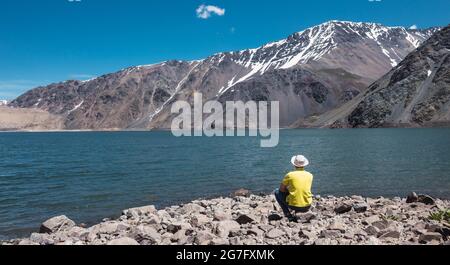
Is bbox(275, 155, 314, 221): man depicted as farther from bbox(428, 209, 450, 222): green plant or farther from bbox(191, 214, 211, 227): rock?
bbox(428, 209, 450, 222): green plant

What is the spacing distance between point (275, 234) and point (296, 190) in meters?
2.04

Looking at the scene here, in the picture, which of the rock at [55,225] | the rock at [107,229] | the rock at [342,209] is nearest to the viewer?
the rock at [107,229]

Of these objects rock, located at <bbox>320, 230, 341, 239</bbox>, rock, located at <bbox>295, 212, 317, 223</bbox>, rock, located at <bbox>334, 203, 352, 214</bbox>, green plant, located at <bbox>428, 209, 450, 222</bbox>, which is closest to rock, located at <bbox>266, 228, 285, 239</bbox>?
rock, located at <bbox>320, 230, 341, 239</bbox>

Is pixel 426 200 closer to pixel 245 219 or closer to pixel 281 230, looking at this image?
pixel 245 219

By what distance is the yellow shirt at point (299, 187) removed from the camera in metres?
15.0

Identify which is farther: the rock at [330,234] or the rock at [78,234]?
the rock at [78,234]

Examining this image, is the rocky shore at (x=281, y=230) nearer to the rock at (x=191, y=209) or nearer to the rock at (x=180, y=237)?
the rock at (x=180, y=237)

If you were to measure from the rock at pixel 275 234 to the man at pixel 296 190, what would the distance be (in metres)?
1.74

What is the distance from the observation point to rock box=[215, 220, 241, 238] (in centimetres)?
1465

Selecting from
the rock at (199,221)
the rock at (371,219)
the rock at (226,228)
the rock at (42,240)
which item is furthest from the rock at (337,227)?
the rock at (42,240)

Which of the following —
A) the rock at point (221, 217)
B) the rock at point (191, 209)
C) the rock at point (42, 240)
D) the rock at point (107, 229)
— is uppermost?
the rock at point (221, 217)

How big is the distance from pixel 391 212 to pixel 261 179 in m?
23.1
